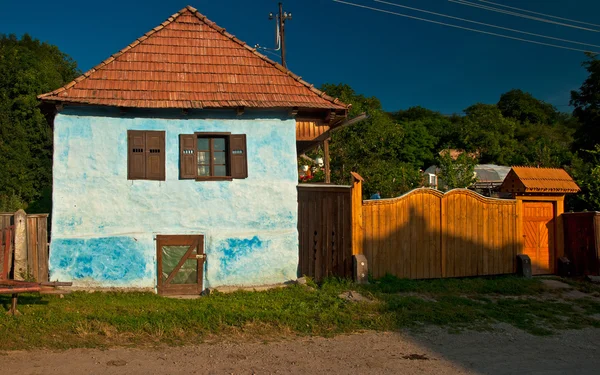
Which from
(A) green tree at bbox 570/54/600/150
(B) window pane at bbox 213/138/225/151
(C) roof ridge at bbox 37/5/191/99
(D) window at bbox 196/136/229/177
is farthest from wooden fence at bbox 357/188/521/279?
(A) green tree at bbox 570/54/600/150

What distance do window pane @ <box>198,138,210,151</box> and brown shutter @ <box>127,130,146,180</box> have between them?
3.98 ft

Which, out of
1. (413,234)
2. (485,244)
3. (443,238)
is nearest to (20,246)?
(413,234)

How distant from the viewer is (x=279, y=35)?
82.7ft

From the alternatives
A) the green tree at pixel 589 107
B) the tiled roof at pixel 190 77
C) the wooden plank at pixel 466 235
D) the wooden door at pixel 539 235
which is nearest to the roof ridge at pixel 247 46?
the tiled roof at pixel 190 77

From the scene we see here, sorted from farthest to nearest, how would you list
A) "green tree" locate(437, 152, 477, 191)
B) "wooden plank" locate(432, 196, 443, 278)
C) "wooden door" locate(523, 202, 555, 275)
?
"green tree" locate(437, 152, 477, 191) → "wooden door" locate(523, 202, 555, 275) → "wooden plank" locate(432, 196, 443, 278)

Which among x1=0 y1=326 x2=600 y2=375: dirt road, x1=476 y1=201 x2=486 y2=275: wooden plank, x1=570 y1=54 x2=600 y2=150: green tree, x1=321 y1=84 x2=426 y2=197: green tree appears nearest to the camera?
x1=0 y1=326 x2=600 y2=375: dirt road

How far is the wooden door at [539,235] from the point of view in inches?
539

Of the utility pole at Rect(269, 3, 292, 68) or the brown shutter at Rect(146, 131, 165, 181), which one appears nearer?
the brown shutter at Rect(146, 131, 165, 181)

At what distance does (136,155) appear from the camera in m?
11.5

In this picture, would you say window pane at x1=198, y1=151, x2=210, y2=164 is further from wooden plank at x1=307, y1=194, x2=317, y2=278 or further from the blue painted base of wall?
wooden plank at x1=307, y1=194, x2=317, y2=278

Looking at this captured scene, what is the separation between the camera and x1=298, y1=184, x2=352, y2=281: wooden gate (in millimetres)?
11781

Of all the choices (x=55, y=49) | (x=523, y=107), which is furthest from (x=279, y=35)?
(x=523, y=107)

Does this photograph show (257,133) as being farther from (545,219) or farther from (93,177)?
(545,219)

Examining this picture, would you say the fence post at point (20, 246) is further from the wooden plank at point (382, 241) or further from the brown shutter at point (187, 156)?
the wooden plank at point (382, 241)
